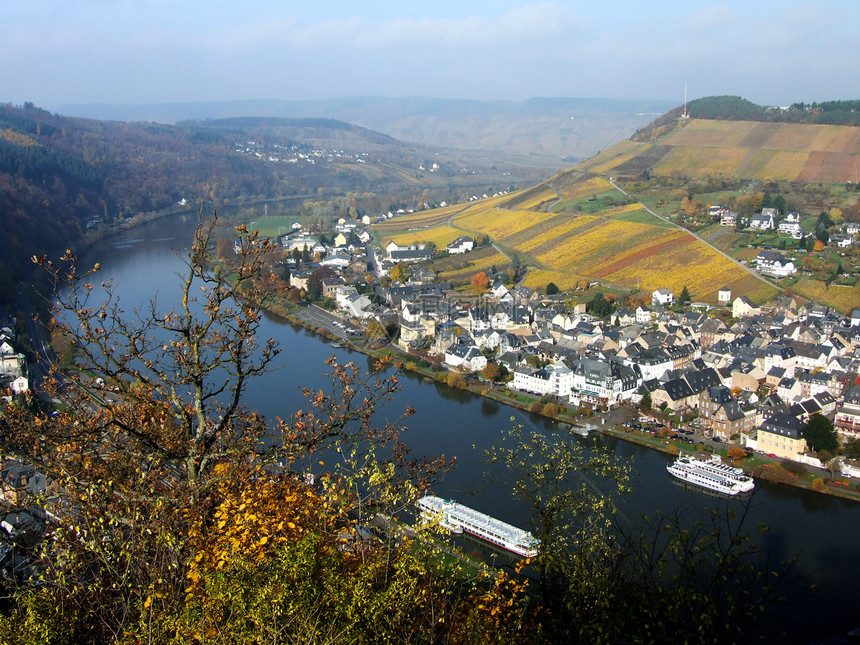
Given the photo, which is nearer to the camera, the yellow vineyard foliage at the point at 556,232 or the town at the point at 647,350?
the town at the point at 647,350

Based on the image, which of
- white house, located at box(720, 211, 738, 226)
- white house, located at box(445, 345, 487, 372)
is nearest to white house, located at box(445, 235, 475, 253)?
white house, located at box(720, 211, 738, 226)

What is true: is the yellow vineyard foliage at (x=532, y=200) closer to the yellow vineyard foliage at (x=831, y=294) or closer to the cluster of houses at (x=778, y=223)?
the cluster of houses at (x=778, y=223)

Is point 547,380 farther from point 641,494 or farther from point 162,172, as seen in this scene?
point 162,172

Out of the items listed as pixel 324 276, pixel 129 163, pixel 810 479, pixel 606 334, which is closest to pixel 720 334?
pixel 606 334

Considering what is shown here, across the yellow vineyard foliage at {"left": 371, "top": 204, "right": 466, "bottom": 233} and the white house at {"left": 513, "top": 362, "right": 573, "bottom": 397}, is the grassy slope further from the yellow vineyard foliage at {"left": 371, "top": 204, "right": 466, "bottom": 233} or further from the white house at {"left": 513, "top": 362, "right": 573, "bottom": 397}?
the white house at {"left": 513, "top": 362, "right": 573, "bottom": 397}

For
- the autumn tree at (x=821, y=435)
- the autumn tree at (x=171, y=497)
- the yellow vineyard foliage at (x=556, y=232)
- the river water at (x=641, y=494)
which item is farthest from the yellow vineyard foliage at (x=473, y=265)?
the autumn tree at (x=171, y=497)

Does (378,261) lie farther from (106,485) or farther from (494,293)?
(106,485)
